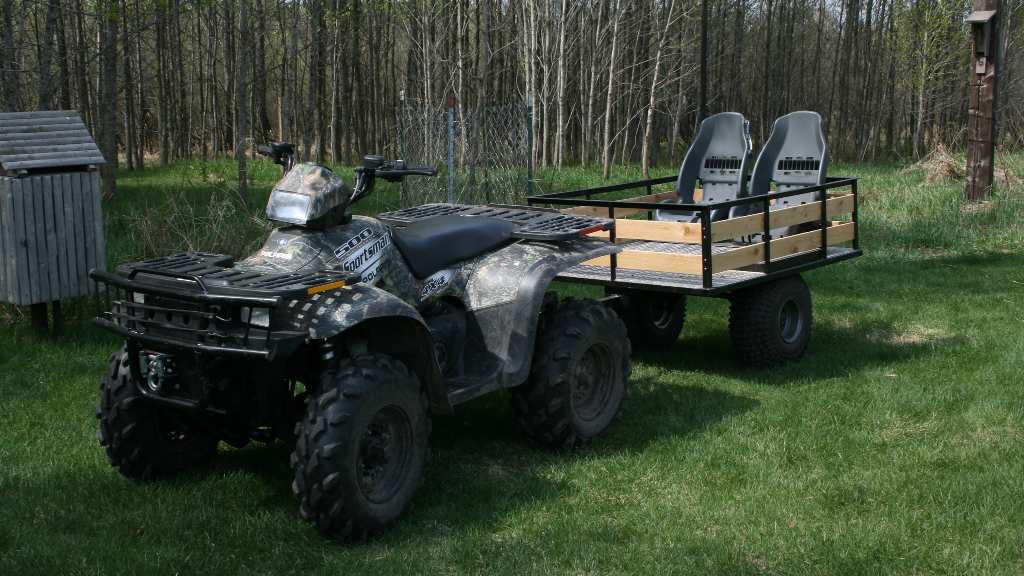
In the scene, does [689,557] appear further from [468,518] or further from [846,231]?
[846,231]

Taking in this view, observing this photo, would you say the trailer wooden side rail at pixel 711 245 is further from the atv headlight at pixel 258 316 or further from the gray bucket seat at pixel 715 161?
the atv headlight at pixel 258 316

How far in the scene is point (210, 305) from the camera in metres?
4.04

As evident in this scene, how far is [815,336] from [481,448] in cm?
375

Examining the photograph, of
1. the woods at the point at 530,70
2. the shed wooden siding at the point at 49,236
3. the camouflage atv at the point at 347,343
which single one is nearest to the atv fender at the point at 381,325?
the camouflage atv at the point at 347,343

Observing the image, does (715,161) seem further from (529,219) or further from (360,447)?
(360,447)

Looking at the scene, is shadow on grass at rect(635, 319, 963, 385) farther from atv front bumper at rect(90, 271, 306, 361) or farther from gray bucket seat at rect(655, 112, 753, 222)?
atv front bumper at rect(90, 271, 306, 361)

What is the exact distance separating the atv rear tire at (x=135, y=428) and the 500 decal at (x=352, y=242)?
952mm

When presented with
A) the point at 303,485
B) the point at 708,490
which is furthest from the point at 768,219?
the point at 303,485

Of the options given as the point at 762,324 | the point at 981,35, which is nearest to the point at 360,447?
the point at 762,324

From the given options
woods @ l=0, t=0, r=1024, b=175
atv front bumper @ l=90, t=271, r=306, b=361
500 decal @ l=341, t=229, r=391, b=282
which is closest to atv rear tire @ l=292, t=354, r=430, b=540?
atv front bumper @ l=90, t=271, r=306, b=361

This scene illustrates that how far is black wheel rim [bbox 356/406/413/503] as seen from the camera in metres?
4.30

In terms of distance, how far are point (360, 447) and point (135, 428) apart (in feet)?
3.75

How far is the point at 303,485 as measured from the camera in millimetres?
4078

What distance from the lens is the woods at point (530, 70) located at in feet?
65.6
